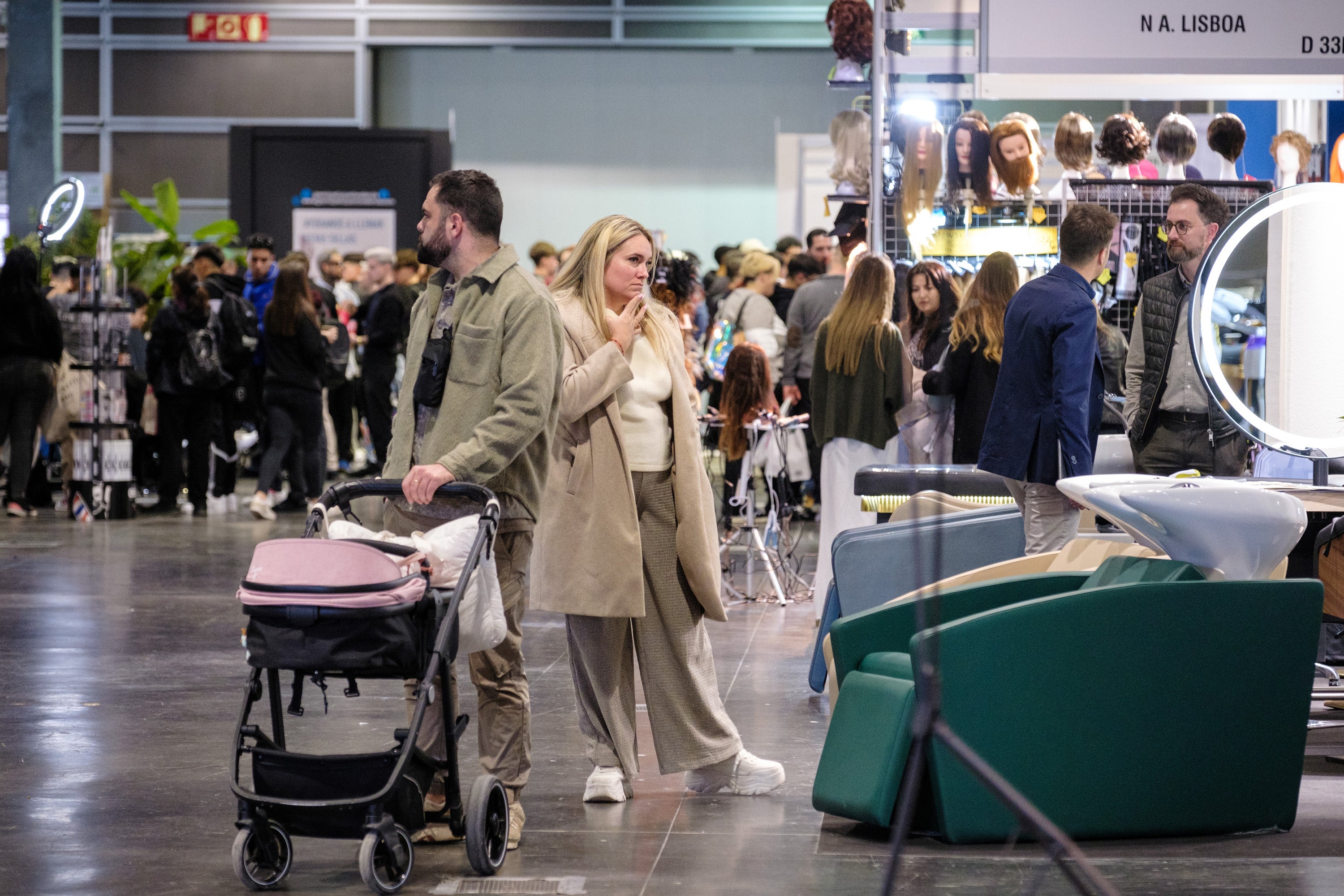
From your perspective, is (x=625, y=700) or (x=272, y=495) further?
(x=272, y=495)

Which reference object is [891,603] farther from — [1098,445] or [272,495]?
[272,495]

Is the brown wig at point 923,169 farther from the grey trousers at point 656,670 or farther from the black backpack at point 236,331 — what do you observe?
the black backpack at point 236,331

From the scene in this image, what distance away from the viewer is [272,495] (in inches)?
458

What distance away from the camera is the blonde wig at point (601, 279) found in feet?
13.5

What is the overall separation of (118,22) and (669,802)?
15882 millimetres

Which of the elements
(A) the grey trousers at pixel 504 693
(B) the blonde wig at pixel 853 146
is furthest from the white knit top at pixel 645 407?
(B) the blonde wig at pixel 853 146

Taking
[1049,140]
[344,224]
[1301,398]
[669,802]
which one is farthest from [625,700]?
[344,224]

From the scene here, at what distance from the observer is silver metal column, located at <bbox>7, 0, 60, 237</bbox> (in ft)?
52.6

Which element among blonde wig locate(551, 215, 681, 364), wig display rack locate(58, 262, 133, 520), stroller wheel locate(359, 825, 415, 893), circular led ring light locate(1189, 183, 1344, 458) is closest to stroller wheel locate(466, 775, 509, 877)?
stroller wheel locate(359, 825, 415, 893)

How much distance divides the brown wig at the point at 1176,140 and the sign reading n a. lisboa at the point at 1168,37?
2.72 feet

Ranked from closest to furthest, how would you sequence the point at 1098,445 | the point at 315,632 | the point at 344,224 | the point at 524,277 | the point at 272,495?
the point at 315,632, the point at 524,277, the point at 1098,445, the point at 272,495, the point at 344,224

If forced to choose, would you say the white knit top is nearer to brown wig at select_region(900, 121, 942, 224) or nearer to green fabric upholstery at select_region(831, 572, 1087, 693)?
green fabric upholstery at select_region(831, 572, 1087, 693)

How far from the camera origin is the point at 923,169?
22.8 ft

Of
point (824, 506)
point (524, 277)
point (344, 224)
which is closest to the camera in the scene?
point (524, 277)
